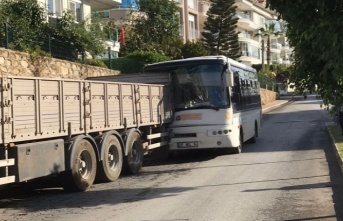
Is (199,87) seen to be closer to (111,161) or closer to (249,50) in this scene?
(111,161)

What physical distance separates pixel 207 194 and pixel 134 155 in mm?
3873

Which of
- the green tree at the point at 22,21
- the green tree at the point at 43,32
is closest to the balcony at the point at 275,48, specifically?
the green tree at the point at 43,32

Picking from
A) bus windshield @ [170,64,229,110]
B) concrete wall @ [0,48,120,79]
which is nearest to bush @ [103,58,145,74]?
concrete wall @ [0,48,120,79]

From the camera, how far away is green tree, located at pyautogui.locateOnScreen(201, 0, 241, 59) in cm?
6494

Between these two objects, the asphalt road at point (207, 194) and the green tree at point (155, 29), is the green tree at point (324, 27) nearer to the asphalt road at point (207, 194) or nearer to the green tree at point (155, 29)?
the asphalt road at point (207, 194)

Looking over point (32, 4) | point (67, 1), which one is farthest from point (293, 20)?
point (67, 1)

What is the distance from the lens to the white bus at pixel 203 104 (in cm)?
1584

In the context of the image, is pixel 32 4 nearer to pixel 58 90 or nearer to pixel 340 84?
pixel 58 90

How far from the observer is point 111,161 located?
12656 millimetres

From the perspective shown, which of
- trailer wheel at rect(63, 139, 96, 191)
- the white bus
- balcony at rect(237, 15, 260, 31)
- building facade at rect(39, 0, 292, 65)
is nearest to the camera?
trailer wheel at rect(63, 139, 96, 191)

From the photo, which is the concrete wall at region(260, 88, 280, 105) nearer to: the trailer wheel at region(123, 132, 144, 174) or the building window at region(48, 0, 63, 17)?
the building window at region(48, 0, 63, 17)

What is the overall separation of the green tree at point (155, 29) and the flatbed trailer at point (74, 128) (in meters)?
26.8

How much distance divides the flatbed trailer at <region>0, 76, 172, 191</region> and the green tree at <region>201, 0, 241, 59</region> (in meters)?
50.9

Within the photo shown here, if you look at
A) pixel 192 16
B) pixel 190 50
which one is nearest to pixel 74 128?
pixel 190 50
